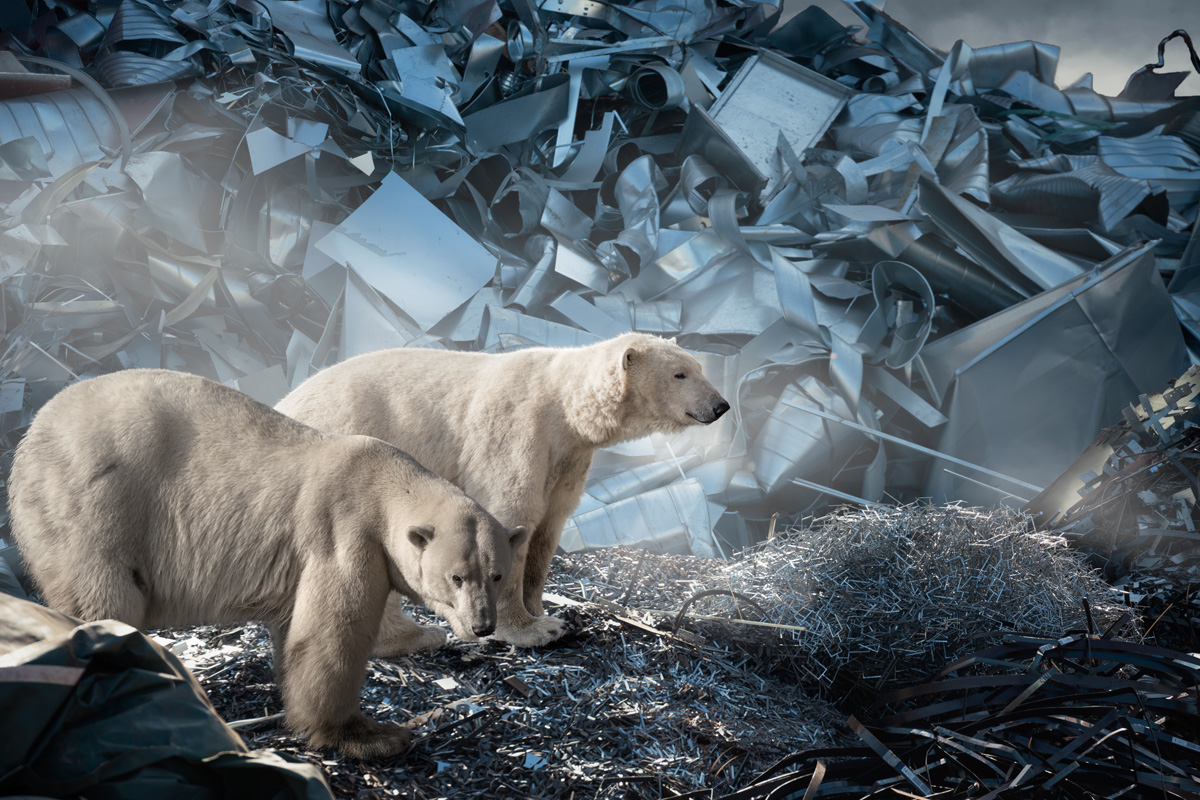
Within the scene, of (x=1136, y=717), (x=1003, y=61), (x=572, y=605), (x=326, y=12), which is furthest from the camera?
(x=1003, y=61)

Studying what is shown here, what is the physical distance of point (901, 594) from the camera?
3531mm

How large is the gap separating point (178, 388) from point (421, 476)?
819 mm

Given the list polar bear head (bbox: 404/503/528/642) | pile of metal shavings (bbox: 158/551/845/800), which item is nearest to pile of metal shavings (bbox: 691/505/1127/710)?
pile of metal shavings (bbox: 158/551/845/800)

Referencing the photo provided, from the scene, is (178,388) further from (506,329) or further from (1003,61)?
(1003,61)

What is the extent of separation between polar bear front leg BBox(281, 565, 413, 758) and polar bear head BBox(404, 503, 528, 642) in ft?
0.57

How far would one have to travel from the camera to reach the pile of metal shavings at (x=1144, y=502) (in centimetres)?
411

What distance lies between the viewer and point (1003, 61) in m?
8.67

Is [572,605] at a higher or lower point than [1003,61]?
lower

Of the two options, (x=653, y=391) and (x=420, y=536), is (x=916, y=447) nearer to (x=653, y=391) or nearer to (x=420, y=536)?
(x=653, y=391)

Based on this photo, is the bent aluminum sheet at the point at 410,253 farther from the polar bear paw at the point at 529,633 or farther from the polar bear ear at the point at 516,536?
the polar bear ear at the point at 516,536

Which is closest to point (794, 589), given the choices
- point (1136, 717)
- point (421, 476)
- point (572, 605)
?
point (572, 605)

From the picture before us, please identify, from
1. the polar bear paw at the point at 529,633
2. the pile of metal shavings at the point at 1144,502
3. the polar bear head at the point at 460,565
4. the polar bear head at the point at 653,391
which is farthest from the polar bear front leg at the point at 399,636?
the pile of metal shavings at the point at 1144,502

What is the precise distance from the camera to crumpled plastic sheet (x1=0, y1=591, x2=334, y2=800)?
124 cm

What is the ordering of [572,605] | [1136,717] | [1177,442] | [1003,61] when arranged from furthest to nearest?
[1003,61], [1177,442], [572,605], [1136,717]
